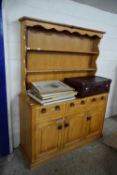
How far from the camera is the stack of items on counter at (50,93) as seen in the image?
1.65m

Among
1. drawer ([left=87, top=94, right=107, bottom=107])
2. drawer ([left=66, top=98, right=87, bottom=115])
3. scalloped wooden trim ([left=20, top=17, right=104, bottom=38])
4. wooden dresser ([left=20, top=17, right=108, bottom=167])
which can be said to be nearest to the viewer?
scalloped wooden trim ([left=20, top=17, right=104, bottom=38])

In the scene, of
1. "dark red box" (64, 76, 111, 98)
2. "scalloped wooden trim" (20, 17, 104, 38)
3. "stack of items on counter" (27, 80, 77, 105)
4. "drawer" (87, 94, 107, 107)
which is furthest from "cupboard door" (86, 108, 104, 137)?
"scalloped wooden trim" (20, 17, 104, 38)

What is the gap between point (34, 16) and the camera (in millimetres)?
1838

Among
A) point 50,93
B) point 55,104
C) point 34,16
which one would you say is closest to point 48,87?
point 50,93

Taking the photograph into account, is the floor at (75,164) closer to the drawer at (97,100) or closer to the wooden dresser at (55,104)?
the wooden dresser at (55,104)

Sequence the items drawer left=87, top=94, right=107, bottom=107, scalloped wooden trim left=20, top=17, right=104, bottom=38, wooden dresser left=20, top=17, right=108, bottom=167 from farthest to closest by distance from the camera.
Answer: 1. drawer left=87, top=94, right=107, bottom=107
2. wooden dresser left=20, top=17, right=108, bottom=167
3. scalloped wooden trim left=20, top=17, right=104, bottom=38

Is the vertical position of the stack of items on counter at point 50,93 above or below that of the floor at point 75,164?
above

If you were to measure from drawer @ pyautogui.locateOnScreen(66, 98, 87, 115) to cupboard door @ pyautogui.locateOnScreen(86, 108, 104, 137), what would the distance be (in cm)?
20

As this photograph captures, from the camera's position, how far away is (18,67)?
1879 mm

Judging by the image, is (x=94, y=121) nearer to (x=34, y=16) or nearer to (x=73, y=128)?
(x=73, y=128)

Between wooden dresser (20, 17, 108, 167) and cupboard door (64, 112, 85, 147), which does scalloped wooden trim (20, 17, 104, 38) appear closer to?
wooden dresser (20, 17, 108, 167)

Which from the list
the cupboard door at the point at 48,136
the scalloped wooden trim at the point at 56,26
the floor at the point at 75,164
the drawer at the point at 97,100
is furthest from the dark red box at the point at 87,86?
the floor at the point at 75,164

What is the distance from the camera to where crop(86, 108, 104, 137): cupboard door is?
2.16m

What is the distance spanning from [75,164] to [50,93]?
1.00 m
